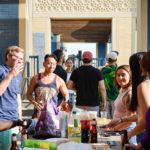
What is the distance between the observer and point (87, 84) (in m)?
6.29

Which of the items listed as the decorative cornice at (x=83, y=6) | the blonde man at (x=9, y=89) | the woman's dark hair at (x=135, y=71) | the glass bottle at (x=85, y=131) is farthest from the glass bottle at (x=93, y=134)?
the decorative cornice at (x=83, y=6)

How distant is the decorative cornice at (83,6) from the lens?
635 inches

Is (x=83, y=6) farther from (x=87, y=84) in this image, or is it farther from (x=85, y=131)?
(x=85, y=131)

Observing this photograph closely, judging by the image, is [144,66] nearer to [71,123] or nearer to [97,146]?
[97,146]

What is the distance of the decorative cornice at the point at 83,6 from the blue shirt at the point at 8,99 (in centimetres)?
1230

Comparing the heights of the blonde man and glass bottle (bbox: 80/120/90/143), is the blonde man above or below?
above

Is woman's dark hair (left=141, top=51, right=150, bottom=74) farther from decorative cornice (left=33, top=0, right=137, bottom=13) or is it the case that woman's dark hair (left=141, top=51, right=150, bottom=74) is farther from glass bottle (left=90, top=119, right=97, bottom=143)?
decorative cornice (left=33, top=0, right=137, bottom=13)

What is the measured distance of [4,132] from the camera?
12.4 ft

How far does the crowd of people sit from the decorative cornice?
969 cm

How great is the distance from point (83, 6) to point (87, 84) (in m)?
10.2

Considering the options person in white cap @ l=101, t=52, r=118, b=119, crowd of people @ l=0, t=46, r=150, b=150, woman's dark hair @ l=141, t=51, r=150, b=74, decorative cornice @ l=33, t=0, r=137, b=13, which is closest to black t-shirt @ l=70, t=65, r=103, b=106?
crowd of people @ l=0, t=46, r=150, b=150

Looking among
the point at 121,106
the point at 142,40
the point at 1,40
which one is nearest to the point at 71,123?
the point at 121,106

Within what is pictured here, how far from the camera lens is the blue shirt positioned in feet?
12.7

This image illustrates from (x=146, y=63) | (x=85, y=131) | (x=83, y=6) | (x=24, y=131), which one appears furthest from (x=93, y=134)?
(x=83, y=6)
